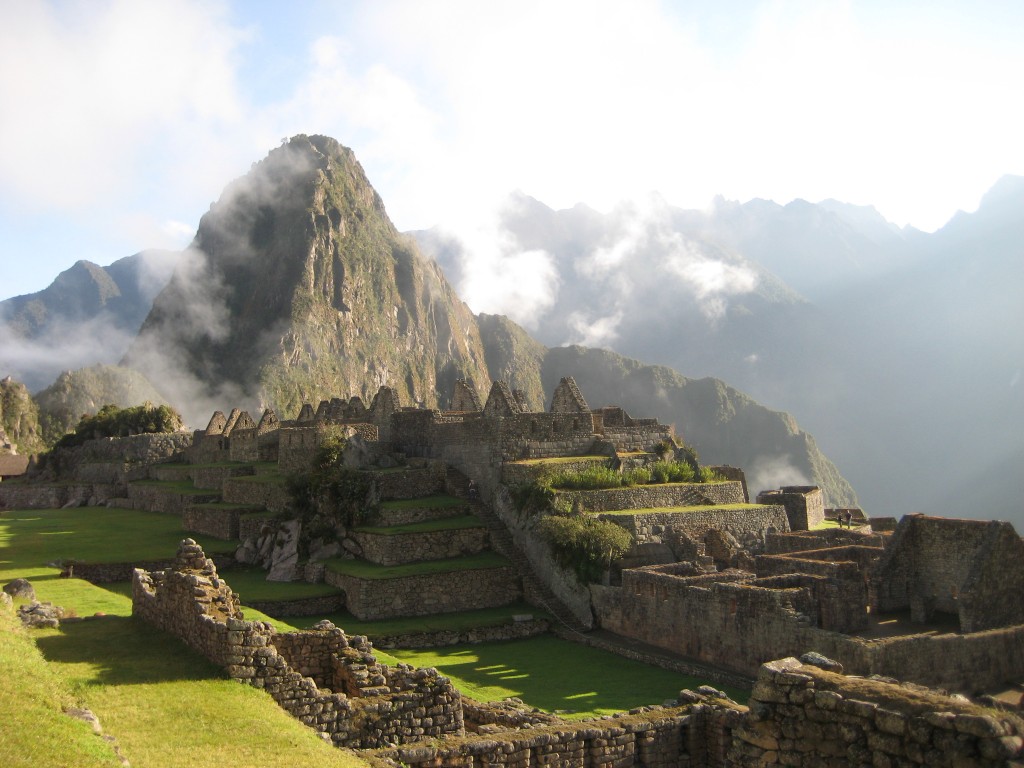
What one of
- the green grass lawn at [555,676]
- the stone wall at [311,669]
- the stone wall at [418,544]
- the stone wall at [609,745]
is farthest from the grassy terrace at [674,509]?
the stone wall at [311,669]

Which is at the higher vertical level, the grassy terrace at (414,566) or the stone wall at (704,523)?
the stone wall at (704,523)

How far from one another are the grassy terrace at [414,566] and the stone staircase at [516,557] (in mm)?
441

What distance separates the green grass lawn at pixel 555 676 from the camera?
17.3 meters

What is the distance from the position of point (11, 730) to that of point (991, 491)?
89.8 m

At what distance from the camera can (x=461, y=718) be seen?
1241 centimetres

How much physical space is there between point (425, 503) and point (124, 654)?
17601mm

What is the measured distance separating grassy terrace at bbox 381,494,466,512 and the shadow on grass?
49.0 feet

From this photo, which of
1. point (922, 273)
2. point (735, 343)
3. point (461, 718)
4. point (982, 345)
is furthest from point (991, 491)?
point (461, 718)

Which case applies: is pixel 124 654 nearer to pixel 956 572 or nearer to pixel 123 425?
pixel 956 572

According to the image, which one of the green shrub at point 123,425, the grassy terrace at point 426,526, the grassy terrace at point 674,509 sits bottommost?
the grassy terrace at point 426,526

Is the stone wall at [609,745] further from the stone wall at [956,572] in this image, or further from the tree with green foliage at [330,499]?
the tree with green foliage at [330,499]

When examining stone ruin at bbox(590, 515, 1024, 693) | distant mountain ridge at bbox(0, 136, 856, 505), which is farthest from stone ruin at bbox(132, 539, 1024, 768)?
distant mountain ridge at bbox(0, 136, 856, 505)

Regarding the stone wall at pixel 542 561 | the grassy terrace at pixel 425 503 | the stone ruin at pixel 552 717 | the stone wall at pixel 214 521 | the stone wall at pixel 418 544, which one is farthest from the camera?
the stone wall at pixel 214 521

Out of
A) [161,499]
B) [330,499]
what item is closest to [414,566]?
[330,499]
